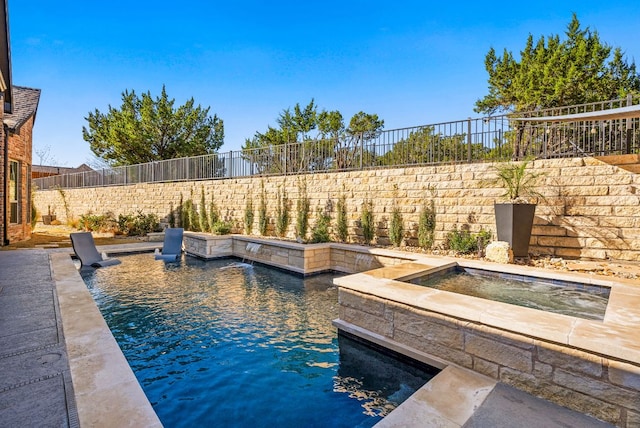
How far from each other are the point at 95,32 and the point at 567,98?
2042 centimetres

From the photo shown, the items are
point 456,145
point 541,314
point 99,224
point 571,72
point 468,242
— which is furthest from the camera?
point 99,224

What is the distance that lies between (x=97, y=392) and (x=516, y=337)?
9.35ft

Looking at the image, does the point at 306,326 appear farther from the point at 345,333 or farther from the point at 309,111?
the point at 309,111

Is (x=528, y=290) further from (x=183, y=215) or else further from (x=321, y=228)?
(x=183, y=215)

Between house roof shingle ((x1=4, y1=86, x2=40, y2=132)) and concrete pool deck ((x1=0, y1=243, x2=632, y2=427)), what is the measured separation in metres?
9.72

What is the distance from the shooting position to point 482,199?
698cm

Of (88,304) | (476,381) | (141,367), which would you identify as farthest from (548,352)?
(88,304)

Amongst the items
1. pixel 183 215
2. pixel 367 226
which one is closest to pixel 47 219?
pixel 183 215

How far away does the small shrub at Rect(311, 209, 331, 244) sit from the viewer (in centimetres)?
847

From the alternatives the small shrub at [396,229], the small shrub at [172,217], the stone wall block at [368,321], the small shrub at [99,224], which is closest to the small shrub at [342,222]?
the small shrub at [396,229]

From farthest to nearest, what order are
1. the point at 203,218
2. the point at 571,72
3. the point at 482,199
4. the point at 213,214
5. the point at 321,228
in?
the point at 571,72, the point at 203,218, the point at 213,214, the point at 321,228, the point at 482,199

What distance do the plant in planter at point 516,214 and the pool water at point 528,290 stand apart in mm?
1306

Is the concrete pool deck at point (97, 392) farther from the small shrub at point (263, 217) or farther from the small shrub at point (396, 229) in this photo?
the small shrub at point (263, 217)

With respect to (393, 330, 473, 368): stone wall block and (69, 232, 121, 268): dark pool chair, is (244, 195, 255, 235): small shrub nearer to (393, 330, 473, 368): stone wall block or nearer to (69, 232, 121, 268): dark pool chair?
A: (69, 232, 121, 268): dark pool chair
